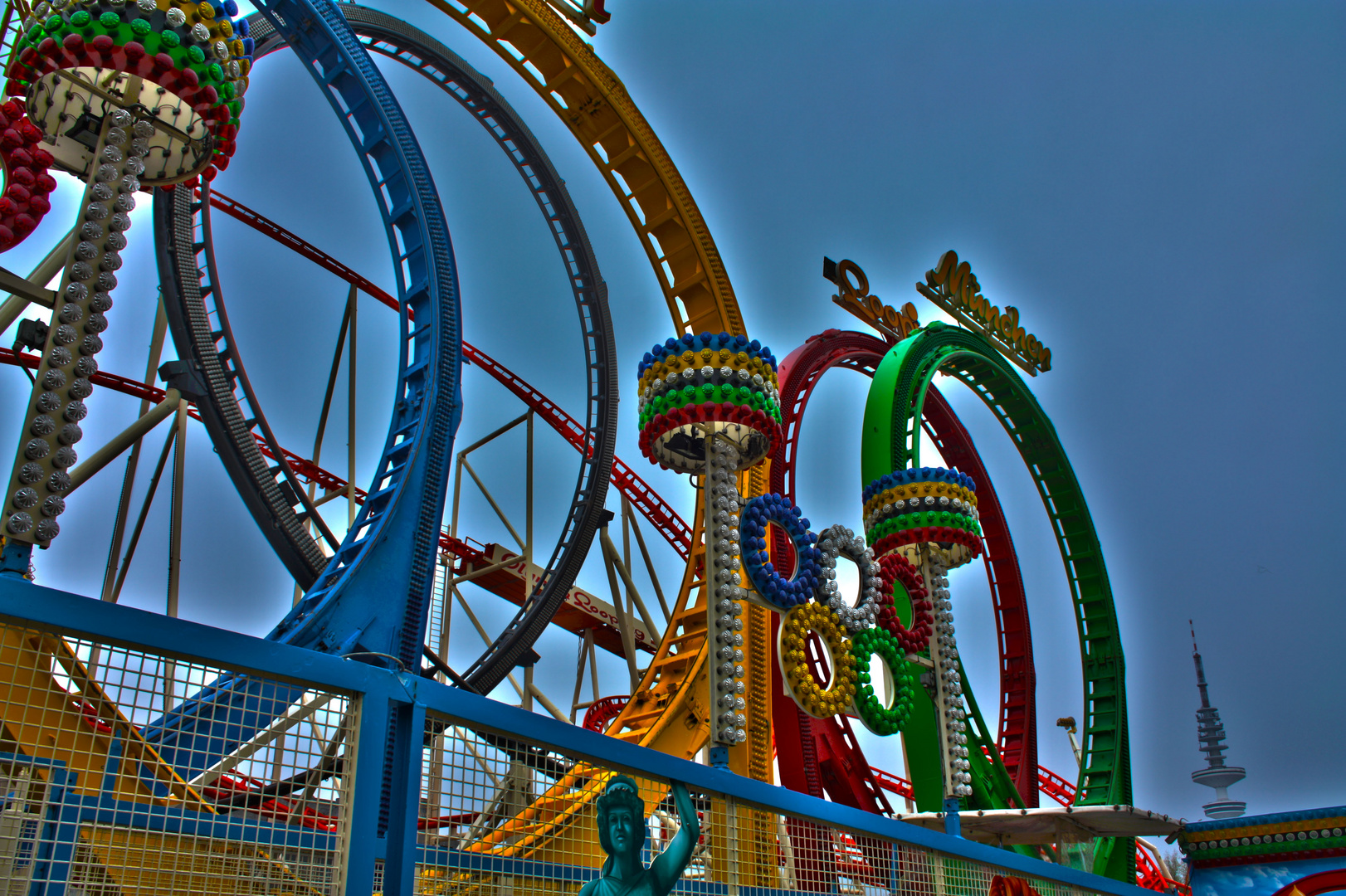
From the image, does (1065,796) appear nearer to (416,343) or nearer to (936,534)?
(936,534)

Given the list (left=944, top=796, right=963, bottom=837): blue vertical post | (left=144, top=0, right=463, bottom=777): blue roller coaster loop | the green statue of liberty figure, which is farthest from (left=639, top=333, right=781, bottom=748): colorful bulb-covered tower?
the green statue of liberty figure

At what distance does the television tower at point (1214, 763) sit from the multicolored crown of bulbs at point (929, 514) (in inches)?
510

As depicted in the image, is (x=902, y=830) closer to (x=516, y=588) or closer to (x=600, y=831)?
(x=600, y=831)

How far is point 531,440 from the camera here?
1243 centimetres

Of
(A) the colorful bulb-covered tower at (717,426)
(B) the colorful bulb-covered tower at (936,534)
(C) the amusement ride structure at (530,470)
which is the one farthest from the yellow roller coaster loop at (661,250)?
(A) the colorful bulb-covered tower at (717,426)

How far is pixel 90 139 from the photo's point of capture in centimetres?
441

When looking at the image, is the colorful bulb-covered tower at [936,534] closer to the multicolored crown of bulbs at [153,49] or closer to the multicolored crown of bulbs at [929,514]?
the multicolored crown of bulbs at [929,514]

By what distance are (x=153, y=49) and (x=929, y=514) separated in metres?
6.75

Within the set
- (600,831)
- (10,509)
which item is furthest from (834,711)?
(10,509)

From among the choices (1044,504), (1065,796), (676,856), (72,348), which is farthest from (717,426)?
(1065,796)

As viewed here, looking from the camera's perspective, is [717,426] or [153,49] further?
[717,426]

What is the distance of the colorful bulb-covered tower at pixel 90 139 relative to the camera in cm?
322

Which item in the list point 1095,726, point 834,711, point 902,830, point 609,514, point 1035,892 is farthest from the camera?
point 1095,726

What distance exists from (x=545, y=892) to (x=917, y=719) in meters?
6.75
